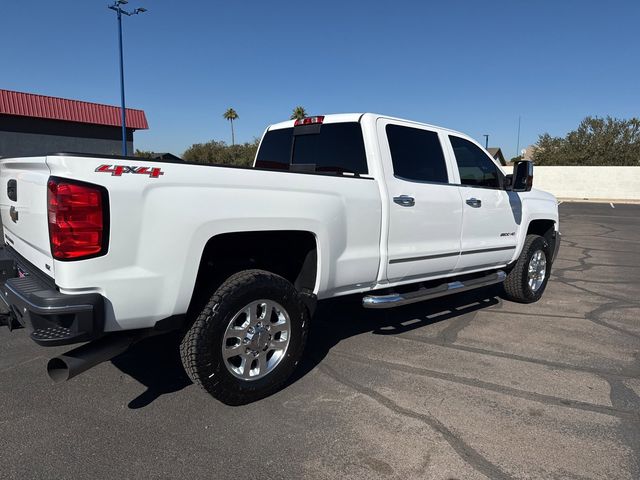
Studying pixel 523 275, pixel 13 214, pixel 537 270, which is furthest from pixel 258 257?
pixel 537 270

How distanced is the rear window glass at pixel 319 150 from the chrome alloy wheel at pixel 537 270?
9.84 ft

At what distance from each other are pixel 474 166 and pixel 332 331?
2.29 meters

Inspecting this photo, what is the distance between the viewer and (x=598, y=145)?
50031 millimetres

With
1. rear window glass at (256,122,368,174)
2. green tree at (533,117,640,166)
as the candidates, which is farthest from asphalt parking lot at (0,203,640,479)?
green tree at (533,117,640,166)

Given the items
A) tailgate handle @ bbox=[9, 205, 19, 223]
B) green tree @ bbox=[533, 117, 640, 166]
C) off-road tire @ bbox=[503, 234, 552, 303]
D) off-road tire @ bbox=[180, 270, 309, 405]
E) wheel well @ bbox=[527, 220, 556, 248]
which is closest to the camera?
off-road tire @ bbox=[180, 270, 309, 405]

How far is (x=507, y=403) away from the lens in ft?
11.3

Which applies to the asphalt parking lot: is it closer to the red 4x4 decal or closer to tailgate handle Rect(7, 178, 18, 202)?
tailgate handle Rect(7, 178, 18, 202)

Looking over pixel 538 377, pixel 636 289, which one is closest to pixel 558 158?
pixel 636 289

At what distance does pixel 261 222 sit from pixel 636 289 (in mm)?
6308

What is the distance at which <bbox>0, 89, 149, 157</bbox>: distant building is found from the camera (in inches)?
1151

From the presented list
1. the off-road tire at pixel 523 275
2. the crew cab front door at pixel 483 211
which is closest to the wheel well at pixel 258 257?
the crew cab front door at pixel 483 211

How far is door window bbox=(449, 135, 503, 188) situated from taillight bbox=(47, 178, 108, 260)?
11.7 ft

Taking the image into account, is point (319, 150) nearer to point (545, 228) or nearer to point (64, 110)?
point (545, 228)

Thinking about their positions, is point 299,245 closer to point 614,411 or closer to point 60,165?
point 60,165
